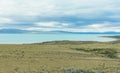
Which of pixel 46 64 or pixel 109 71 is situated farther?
pixel 46 64

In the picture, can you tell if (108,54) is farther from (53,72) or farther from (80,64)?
(53,72)

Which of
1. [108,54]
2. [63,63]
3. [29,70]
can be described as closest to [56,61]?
[63,63]

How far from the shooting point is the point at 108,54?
5803 centimetres

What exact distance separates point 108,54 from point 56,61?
17125 mm

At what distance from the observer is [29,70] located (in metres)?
34.8

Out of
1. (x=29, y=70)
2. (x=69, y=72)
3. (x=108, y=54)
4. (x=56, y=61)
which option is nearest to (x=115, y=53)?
(x=108, y=54)

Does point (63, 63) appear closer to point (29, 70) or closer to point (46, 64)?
point (46, 64)

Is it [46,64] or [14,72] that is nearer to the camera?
[14,72]

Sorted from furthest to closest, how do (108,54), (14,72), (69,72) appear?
(108,54) < (14,72) < (69,72)

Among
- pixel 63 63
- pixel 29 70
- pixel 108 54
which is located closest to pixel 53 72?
pixel 29 70

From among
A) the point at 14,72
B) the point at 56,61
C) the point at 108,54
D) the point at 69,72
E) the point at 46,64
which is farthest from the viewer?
the point at 108,54

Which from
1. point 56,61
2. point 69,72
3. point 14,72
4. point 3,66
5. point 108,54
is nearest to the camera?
point 69,72

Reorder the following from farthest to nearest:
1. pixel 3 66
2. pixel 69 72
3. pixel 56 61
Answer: pixel 56 61, pixel 3 66, pixel 69 72

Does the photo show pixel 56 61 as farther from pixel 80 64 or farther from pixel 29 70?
pixel 29 70
